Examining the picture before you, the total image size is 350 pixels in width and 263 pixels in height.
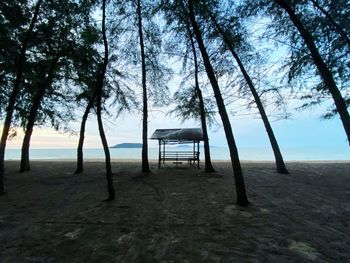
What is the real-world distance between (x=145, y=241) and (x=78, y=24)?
435 inches

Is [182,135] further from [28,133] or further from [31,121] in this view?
[28,133]

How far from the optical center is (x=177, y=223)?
25.3 feet

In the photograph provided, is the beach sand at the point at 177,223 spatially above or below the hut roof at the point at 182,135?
below

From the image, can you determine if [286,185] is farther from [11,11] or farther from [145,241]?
[11,11]

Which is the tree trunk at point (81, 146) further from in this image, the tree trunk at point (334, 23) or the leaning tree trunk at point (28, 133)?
the tree trunk at point (334, 23)

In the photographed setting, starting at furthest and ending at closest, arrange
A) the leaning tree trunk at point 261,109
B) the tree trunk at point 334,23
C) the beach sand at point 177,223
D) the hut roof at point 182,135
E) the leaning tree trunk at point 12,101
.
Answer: the hut roof at point 182,135 < the leaning tree trunk at point 261,109 < the leaning tree trunk at point 12,101 < the tree trunk at point 334,23 < the beach sand at point 177,223

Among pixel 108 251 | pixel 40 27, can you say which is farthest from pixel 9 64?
pixel 108 251

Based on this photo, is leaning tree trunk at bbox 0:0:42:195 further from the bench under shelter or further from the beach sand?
the bench under shelter

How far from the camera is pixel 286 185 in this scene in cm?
1282

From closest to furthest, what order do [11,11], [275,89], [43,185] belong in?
1. [11,11]
2. [43,185]
3. [275,89]

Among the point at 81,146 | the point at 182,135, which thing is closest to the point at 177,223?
the point at 182,135

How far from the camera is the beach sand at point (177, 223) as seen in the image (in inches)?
231

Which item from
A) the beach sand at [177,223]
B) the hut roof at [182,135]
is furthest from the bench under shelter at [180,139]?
the beach sand at [177,223]

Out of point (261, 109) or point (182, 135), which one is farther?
point (182, 135)
